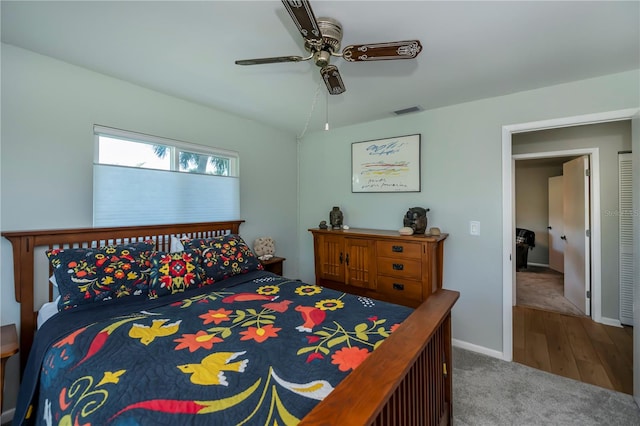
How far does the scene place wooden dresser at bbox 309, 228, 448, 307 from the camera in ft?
8.40

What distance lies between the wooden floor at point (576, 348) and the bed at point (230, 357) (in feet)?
5.00

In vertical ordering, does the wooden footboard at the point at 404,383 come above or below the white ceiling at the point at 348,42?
below

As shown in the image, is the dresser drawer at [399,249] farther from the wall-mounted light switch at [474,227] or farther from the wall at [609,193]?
the wall at [609,193]

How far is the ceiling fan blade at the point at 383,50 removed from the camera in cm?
135

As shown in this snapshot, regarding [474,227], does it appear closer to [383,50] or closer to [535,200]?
[383,50]

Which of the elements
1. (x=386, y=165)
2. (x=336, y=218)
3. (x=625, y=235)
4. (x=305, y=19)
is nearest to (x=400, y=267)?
(x=336, y=218)

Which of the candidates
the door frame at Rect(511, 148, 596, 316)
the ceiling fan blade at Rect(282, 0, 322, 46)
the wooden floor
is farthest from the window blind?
the door frame at Rect(511, 148, 596, 316)

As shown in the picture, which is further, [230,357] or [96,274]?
[96,274]

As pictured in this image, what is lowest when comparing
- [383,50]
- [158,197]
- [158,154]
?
[158,197]

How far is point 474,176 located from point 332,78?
1888 mm

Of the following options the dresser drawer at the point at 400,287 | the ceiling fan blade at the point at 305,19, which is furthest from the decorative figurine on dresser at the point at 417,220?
the ceiling fan blade at the point at 305,19

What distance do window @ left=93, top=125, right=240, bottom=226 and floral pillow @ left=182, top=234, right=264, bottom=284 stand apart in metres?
0.46

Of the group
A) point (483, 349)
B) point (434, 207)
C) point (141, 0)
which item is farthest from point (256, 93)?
point (483, 349)

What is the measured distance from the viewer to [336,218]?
3422 millimetres
